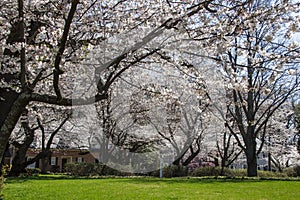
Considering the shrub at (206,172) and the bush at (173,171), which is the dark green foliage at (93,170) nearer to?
the bush at (173,171)

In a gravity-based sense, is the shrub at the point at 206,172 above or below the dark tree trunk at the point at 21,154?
below

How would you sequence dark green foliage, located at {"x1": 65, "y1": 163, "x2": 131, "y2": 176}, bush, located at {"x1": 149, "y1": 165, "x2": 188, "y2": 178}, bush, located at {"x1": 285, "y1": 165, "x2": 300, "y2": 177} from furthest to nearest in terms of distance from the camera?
bush, located at {"x1": 285, "y1": 165, "x2": 300, "y2": 177}
bush, located at {"x1": 149, "y1": 165, "x2": 188, "y2": 178}
dark green foliage, located at {"x1": 65, "y1": 163, "x2": 131, "y2": 176}

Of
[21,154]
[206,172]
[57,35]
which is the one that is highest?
[57,35]

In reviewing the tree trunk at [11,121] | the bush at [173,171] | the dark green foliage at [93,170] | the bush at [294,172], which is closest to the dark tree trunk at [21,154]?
the dark green foliage at [93,170]

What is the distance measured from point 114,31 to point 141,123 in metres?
13.4

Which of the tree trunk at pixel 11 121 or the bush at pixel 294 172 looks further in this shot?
the bush at pixel 294 172

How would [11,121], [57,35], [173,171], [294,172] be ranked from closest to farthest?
[11,121] < [57,35] < [173,171] < [294,172]

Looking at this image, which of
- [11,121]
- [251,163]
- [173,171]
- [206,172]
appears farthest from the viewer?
[206,172]

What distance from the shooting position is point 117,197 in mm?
6637

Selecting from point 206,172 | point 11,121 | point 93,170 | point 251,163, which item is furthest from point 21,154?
point 11,121

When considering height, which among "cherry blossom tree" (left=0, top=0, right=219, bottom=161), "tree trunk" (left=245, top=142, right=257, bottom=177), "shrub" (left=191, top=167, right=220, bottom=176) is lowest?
"shrub" (left=191, top=167, right=220, bottom=176)

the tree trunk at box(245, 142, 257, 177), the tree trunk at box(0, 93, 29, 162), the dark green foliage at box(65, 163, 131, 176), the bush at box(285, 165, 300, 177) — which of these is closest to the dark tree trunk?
the dark green foliage at box(65, 163, 131, 176)

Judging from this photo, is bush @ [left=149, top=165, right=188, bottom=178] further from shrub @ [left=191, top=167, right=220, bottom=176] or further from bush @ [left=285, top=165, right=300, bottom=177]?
bush @ [left=285, top=165, right=300, bottom=177]

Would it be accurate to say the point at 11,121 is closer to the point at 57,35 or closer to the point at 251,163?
the point at 57,35
